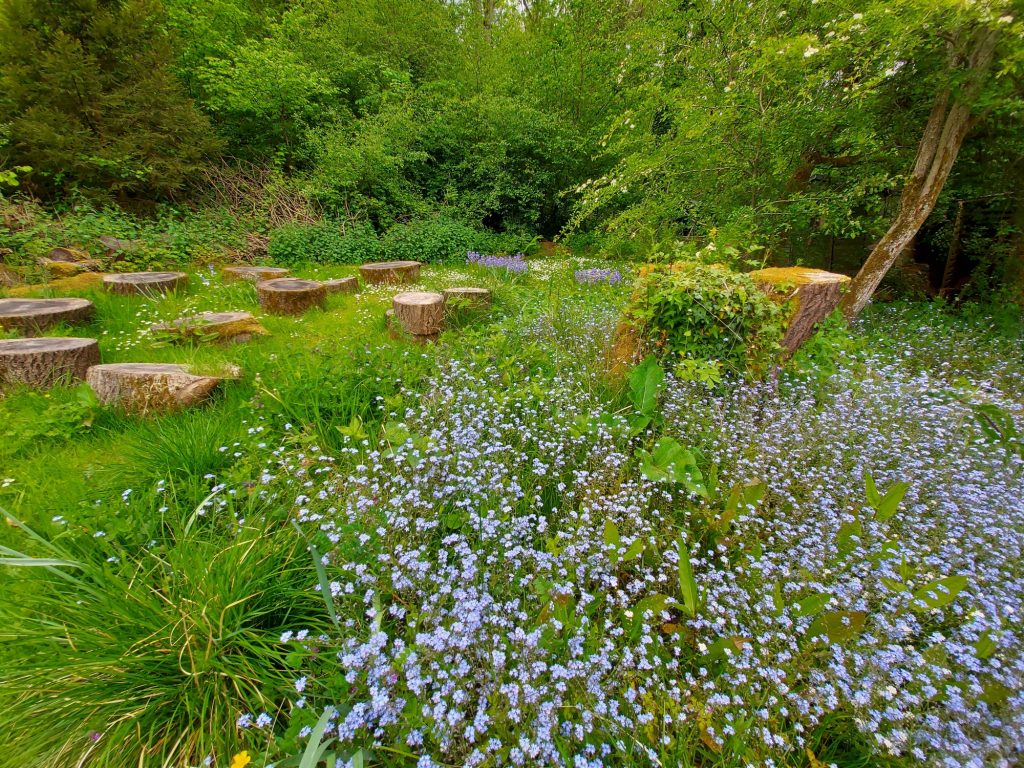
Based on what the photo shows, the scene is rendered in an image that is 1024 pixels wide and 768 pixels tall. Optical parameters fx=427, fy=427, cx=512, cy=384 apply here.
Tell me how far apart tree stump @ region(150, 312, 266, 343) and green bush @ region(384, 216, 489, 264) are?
490cm

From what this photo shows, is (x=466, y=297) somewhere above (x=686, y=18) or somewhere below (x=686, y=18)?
below

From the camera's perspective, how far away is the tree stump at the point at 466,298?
4.98 meters

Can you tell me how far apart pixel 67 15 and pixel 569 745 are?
1226 cm

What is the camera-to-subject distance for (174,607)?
5.25ft

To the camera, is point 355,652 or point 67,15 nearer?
point 355,652

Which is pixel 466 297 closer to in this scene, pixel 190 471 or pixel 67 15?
pixel 190 471

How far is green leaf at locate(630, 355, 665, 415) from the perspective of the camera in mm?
3031

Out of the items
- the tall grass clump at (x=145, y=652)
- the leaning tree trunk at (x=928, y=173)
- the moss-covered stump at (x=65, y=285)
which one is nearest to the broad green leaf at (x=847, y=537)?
the tall grass clump at (x=145, y=652)

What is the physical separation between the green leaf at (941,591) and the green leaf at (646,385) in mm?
1640

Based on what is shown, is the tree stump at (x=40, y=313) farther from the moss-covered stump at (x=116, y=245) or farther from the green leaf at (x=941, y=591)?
the green leaf at (x=941, y=591)

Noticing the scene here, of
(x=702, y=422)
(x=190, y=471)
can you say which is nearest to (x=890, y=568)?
(x=702, y=422)

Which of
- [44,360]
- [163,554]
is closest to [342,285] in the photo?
[44,360]

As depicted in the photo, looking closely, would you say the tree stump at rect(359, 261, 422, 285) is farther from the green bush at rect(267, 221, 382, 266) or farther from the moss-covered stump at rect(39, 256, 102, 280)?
the moss-covered stump at rect(39, 256, 102, 280)

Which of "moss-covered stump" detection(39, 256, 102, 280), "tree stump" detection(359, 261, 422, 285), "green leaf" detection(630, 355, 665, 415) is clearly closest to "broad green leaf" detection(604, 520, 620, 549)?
"green leaf" detection(630, 355, 665, 415)
